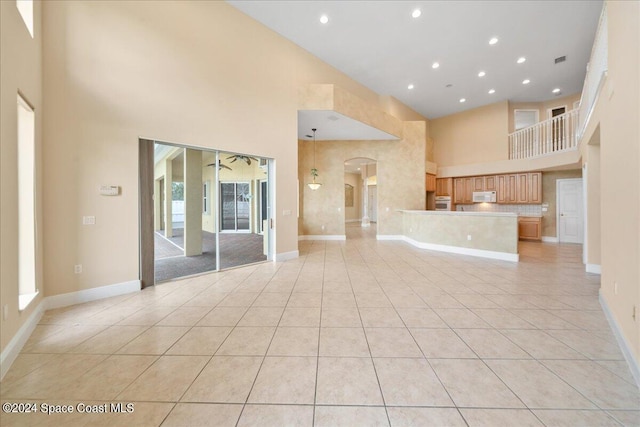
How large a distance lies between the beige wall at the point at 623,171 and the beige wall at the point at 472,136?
7.79 metres

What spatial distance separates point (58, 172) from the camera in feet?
10.5

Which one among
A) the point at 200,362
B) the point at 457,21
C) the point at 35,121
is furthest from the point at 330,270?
the point at 457,21

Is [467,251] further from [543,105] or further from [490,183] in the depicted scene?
[543,105]

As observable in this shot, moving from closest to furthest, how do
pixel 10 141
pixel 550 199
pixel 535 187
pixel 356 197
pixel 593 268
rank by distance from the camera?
pixel 10 141
pixel 593 268
pixel 535 187
pixel 550 199
pixel 356 197

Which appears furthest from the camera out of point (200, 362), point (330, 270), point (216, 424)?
point (330, 270)

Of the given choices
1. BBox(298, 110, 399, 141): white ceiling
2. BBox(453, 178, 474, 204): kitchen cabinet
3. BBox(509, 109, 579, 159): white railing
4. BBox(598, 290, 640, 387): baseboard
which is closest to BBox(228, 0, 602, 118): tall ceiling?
BBox(509, 109, 579, 159): white railing

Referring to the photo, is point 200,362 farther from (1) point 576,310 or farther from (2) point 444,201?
(2) point 444,201

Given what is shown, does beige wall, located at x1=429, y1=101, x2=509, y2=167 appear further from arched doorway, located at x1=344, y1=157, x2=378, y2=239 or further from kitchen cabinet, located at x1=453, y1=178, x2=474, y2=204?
arched doorway, located at x1=344, y1=157, x2=378, y2=239

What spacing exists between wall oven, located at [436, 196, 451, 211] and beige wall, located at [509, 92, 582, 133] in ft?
11.4

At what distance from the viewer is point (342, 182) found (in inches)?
361

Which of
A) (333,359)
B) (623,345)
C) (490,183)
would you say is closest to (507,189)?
(490,183)

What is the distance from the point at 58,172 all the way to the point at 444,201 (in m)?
11.6

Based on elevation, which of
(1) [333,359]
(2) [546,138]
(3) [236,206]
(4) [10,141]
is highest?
(2) [546,138]

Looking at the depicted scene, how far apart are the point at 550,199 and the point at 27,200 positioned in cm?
1330
